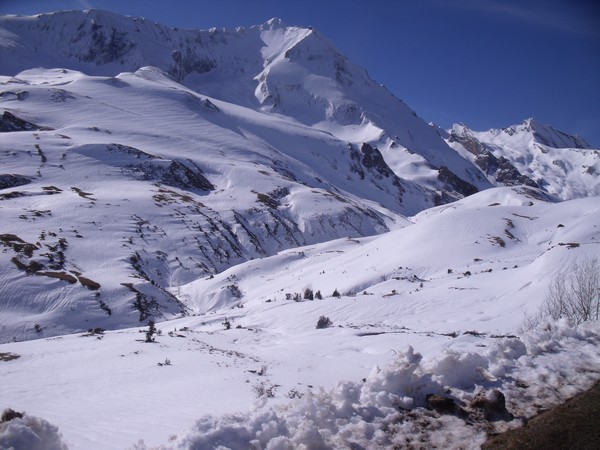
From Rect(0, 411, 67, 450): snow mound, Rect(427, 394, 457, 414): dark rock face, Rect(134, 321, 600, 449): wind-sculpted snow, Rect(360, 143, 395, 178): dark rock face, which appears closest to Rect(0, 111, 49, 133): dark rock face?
Rect(0, 411, 67, 450): snow mound

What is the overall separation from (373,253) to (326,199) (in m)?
43.0

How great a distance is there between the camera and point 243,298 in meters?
37.3

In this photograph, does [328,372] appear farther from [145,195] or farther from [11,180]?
[11,180]

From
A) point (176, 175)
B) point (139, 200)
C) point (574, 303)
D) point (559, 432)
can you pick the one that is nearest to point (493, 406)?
point (559, 432)

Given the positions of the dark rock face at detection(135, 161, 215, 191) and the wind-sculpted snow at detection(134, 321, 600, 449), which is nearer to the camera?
the wind-sculpted snow at detection(134, 321, 600, 449)

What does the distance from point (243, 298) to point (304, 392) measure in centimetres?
2995

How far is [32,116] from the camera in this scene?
85.2 metres

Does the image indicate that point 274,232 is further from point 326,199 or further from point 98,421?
point 98,421

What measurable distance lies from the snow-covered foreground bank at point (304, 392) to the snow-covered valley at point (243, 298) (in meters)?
0.04

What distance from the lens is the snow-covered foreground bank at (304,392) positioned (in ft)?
17.4

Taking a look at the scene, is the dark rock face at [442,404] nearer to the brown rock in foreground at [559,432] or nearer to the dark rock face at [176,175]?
the brown rock in foreground at [559,432]

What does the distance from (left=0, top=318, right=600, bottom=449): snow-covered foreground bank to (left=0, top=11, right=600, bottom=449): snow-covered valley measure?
1.5 inches

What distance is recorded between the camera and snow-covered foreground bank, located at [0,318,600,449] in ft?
17.4

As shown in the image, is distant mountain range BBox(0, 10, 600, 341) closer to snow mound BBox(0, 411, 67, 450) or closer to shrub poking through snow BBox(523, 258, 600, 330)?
snow mound BBox(0, 411, 67, 450)
